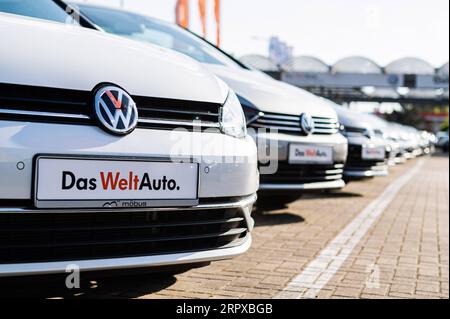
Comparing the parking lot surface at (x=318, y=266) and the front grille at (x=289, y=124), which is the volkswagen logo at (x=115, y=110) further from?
the front grille at (x=289, y=124)

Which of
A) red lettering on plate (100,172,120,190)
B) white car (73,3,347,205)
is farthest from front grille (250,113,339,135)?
red lettering on plate (100,172,120,190)

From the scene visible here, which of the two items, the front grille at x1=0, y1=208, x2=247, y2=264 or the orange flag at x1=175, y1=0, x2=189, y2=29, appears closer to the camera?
the front grille at x1=0, y1=208, x2=247, y2=264

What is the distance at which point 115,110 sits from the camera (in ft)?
7.35

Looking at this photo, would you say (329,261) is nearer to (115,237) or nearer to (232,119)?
(232,119)

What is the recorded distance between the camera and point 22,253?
80.8 inches

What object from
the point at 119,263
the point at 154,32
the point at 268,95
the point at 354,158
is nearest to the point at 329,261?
the point at 268,95

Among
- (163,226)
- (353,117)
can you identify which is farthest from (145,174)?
(353,117)

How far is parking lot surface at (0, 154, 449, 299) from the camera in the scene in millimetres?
3029

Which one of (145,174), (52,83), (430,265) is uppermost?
(52,83)

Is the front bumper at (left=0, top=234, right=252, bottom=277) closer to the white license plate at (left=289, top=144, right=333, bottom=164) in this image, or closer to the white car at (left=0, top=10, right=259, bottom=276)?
the white car at (left=0, top=10, right=259, bottom=276)

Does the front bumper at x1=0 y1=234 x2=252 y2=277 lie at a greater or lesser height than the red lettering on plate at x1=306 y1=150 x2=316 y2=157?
lesser

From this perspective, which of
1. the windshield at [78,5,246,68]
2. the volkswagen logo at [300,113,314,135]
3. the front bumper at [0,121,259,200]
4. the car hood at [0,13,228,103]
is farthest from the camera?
the windshield at [78,5,246,68]

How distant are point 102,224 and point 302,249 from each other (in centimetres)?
238
